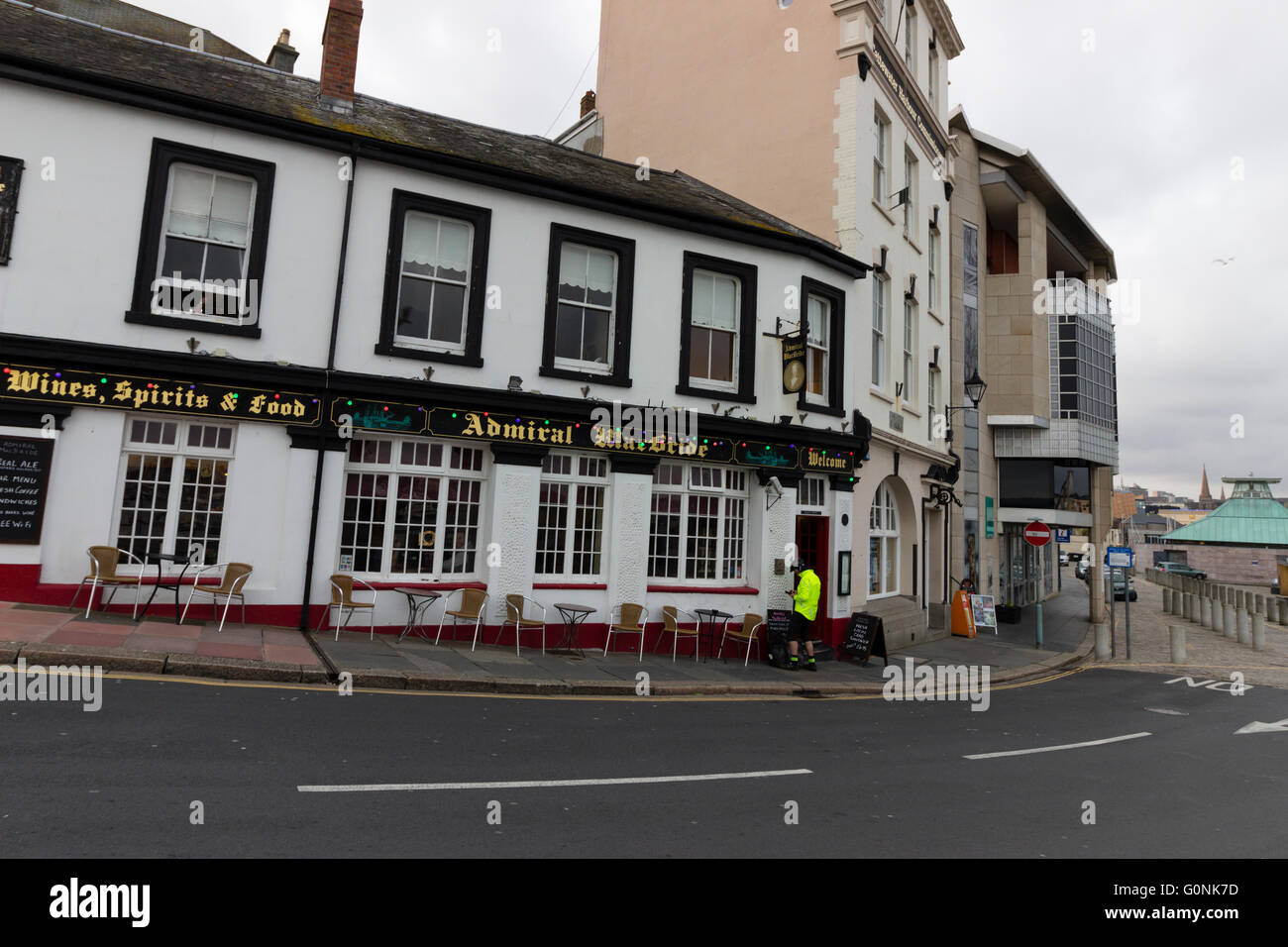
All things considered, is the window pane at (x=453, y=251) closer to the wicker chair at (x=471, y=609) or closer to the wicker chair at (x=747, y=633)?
the wicker chair at (x=471, y=609)

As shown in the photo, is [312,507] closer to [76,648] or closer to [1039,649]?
[76,648]

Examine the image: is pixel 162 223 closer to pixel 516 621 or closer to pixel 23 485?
pixel 23 485

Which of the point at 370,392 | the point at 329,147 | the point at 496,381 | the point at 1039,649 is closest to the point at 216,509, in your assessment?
the point at 370,392

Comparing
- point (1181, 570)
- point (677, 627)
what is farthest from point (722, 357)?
point (1181, 570)

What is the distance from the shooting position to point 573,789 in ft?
18.8

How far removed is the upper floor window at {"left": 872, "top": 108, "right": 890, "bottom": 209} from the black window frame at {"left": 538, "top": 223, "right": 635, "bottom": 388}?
7994mm

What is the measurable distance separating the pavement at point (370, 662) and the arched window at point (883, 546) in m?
4.10

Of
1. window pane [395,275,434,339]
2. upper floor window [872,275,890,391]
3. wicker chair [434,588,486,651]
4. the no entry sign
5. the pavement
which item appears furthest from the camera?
the no entry sign

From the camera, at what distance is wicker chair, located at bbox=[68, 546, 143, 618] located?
30.9 ft

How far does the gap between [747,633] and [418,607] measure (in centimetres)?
588

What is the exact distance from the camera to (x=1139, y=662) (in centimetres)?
1845

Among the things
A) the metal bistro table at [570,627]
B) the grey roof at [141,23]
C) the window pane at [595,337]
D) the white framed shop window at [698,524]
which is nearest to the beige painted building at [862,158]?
the white framed shop window at [698,524]

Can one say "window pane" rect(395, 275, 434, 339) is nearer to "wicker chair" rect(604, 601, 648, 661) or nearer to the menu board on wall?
the menu board on wall

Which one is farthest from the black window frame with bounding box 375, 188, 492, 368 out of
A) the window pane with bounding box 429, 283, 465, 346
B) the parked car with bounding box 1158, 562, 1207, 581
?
the parked car with bounding box 1158, 562, 1207, 581
